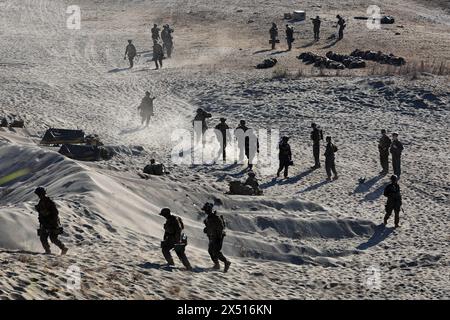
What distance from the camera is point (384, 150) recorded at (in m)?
23.3

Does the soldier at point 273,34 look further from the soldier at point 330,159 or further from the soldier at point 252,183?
the soldier at point 252,183

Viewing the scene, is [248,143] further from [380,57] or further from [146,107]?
[380,57]

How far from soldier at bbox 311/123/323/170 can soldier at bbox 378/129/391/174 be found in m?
1.69

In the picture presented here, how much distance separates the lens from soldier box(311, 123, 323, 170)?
23297 millimetres

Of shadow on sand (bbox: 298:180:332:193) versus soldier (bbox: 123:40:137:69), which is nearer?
shadow on sand (bbox: 298:180:332:193)

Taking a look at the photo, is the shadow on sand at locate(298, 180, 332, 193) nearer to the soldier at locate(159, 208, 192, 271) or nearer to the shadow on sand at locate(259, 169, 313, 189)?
the shadow on sand at locate(259, 169, 313, 189)

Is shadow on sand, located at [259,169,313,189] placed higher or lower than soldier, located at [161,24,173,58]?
lower

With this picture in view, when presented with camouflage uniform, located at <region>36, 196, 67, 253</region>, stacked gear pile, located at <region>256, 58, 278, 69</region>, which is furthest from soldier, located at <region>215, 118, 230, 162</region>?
stacked gear pile, located at <region>256, 58, 278, 69</region>

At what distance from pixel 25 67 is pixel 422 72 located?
677 inches

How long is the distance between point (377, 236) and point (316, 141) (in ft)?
16.0

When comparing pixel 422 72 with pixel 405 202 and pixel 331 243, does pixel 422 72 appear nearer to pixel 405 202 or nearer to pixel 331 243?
pixel 405 202

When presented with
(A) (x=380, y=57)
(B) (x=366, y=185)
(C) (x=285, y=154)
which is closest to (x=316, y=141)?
(C) (x=285, y=154)

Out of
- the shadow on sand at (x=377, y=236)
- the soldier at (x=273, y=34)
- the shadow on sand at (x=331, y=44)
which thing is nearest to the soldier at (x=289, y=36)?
the soldier at (x=273, y=34)
